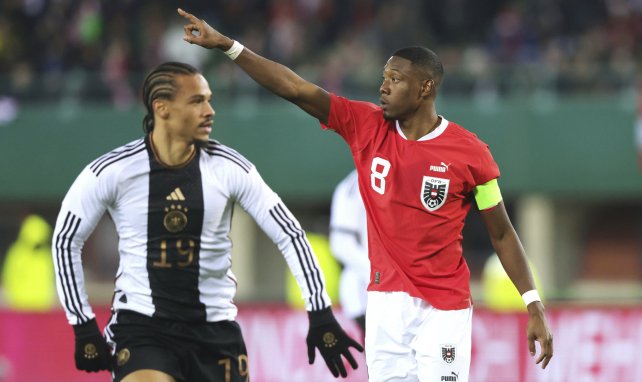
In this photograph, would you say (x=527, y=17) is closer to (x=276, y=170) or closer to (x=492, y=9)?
(x=492, y=9)

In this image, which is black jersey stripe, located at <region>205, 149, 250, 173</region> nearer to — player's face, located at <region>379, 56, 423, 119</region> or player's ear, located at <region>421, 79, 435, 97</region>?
player's face, located at <region>379, 56, 423, 119</region>

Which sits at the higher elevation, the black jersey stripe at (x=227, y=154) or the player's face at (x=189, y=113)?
the player's face at (x=189, y=113)

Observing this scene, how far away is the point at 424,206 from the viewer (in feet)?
20.0

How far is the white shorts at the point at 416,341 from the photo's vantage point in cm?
606

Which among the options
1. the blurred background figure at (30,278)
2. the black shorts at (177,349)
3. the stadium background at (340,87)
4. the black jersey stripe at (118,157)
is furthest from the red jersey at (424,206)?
the stadium background at (340,87)

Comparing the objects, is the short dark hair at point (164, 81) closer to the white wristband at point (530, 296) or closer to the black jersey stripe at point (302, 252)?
the black jersey stripe at point (302, 252)

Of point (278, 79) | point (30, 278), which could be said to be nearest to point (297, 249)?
point (278, 79)

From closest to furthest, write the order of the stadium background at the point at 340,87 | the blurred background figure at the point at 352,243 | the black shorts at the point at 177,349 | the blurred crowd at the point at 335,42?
the black shorts at the point at 177,349 < the blurred background figure at the point at 352,243 < the blurred crowd at the point at 335,42 < the stadium background at the point at 340,87

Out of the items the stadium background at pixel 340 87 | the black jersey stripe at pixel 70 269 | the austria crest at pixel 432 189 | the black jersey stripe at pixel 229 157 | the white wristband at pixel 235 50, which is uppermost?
the stadium background at pixel 340 87

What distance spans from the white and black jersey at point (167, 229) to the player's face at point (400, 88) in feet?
2.36

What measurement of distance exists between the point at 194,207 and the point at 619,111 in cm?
1477

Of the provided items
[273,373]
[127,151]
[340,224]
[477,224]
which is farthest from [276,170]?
[127,151]

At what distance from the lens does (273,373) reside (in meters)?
12.3

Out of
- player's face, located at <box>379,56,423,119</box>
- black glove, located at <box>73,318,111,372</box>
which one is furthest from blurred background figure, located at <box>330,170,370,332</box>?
black glove, located at <box>73,318,111,372</box>
